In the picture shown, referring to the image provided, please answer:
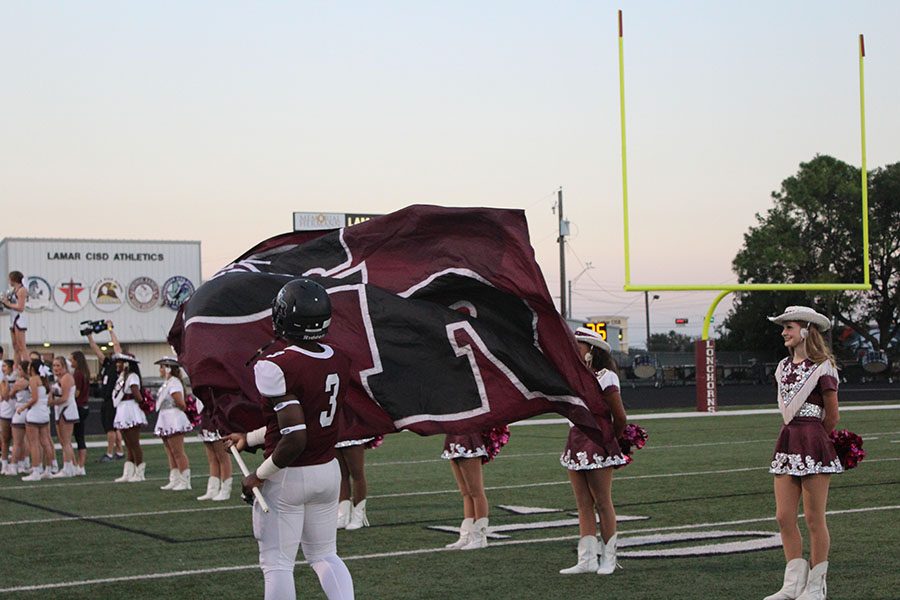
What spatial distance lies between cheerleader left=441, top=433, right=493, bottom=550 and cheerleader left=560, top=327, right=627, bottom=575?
1.35 m

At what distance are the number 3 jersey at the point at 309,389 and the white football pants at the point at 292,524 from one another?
84mm

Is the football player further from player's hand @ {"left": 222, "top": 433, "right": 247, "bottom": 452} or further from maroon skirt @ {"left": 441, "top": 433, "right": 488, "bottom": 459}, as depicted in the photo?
maroon skirt @ {"left": 441, "top": 433, "right": 488, "bottom": 459}

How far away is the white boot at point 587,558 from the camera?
356 inches

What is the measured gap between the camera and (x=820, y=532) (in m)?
7.87

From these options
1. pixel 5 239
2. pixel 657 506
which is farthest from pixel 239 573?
pixel 5 239

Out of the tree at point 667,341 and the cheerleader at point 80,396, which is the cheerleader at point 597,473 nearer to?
the cheerleader at point 80,396

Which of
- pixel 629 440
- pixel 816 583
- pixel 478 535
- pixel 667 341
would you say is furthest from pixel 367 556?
pixel 667 341

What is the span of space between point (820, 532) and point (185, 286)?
173 feet

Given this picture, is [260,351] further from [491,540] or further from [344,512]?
[344,512]

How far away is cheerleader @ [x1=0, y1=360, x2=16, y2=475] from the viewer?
63.8ft

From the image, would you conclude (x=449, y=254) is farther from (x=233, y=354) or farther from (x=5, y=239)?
(x=5, y=239)

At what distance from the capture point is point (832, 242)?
60.3m

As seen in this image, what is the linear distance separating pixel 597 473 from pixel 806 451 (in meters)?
1.71

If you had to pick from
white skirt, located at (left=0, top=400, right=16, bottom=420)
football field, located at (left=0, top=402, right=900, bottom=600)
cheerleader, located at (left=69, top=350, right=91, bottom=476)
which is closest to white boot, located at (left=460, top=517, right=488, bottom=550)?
football field, located at (left=0, top=402, right=900, bottom=600)
